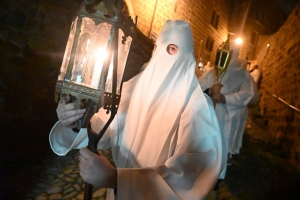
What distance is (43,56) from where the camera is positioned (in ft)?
11.9

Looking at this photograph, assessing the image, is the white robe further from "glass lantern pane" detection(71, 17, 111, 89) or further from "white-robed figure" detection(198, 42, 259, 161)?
"glass lantern pane" detection(71, 17, 111, 89)

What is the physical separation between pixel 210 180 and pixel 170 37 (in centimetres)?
100

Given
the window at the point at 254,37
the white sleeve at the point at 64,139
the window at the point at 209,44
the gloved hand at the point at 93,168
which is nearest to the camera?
the gloved hand at the point at 93,168

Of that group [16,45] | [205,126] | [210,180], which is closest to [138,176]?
[210,180]

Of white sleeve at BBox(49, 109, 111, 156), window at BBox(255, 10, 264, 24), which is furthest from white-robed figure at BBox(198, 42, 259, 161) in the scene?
window at BBox(255, 10, 264, 24)

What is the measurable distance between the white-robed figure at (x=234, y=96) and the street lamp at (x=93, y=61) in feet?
7.66

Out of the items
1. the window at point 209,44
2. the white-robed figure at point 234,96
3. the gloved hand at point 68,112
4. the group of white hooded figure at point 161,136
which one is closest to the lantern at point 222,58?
the white-robed figure at point 234,96

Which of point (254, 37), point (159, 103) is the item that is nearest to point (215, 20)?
point (254, 37)

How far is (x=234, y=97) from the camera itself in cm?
316

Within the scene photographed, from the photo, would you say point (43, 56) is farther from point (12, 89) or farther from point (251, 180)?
point (251, 180)

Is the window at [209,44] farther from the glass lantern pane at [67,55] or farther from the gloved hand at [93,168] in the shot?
the gloved hand at [93,168]

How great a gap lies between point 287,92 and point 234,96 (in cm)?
338

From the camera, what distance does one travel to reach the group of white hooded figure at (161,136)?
0.88 metres

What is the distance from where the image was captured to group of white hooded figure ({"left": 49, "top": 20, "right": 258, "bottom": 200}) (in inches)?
34.7
